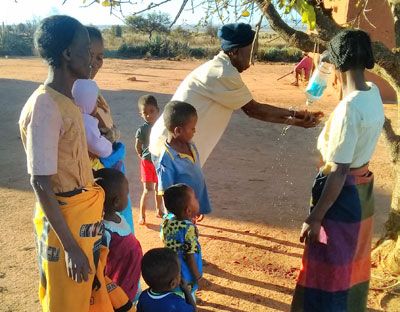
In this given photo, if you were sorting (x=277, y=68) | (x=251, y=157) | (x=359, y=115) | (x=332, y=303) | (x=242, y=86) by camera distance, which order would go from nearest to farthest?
1. (x=359, y=115)
2. (x=332, y=303)
3. (x=242, y=86)
4. (x=251, y=157)
5. (x=277, y=68)

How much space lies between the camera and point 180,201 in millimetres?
2549

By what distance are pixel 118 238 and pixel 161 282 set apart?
1.29ft

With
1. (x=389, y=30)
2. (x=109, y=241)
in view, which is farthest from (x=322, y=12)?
(x=389, y=30)

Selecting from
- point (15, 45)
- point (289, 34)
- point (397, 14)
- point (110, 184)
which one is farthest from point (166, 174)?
point (15, 45)

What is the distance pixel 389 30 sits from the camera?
10797mm

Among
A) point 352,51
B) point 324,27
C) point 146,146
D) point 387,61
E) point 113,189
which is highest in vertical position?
point 324,27

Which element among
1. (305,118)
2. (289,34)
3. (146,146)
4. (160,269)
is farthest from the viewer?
(146,146)

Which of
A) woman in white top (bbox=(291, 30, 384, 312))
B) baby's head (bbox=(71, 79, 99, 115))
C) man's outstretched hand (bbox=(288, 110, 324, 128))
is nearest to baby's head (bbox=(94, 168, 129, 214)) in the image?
baby's head (bbox=(71, 79, 99, 115))

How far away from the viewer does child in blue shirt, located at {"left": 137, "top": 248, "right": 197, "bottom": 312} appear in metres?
2.19

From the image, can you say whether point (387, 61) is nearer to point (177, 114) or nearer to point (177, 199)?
point (177, 114)

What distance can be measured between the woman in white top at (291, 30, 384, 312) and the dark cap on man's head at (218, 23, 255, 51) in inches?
30.7

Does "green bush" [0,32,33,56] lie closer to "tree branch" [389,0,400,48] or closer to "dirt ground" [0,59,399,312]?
"dirt ground" [0,59,399,312]

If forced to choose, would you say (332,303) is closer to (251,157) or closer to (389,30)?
(251,157)

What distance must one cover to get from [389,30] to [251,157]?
6269 millimetres
